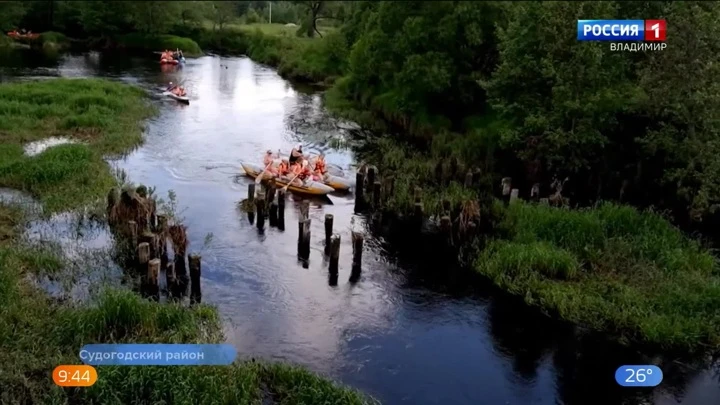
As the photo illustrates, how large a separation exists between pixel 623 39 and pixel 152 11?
54260 millimetres

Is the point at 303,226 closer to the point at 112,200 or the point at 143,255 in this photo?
the point at 143,255

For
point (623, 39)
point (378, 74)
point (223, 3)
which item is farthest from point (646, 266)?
point (223, 3)

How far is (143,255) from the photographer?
1625 cm

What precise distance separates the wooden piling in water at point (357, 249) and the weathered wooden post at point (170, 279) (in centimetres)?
475

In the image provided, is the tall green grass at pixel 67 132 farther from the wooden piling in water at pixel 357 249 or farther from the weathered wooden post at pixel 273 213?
the wooden piling in water at pixel 357 249

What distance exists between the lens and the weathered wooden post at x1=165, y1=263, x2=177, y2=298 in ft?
52.9

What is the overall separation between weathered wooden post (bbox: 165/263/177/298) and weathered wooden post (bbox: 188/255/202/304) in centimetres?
43

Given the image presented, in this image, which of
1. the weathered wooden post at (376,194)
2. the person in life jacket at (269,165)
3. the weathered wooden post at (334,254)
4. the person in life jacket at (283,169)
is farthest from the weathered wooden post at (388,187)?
the weathered wooden post at (334,254)

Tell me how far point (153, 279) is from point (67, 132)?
1701 centimetres

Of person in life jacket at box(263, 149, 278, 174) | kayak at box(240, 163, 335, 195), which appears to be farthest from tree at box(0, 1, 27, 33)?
kayak at box(240, 163, 335, 195)

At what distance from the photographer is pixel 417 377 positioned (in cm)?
1389

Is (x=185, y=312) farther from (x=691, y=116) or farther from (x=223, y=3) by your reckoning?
(x=223, y=3)

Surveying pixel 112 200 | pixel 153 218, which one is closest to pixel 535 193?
pixel 153 218
